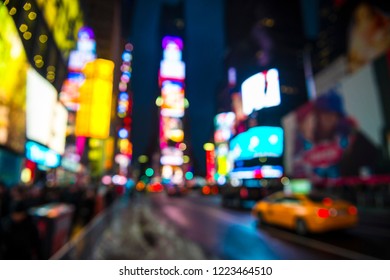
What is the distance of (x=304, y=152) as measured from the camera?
29.0 metres

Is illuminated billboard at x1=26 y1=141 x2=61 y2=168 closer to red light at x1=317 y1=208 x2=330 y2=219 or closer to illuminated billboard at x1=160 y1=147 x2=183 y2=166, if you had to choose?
illuminated billboard at x1=160 y1=147 x2=183 y2=166

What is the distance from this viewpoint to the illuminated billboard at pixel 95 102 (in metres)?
18.3

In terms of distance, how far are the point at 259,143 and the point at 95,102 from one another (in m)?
19.2

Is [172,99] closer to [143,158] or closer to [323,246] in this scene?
[143,158]

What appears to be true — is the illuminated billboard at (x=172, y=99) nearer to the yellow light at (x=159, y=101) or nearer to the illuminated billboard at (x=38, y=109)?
the yellow light at (x=159, y=101)

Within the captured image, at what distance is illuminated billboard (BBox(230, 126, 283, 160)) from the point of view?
8.57ft

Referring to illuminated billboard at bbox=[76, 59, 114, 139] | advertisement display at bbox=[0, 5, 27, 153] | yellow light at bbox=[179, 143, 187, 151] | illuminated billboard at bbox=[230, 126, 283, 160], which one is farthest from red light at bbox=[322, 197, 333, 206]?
illuminated billboard at bbox=[76, 59, 114, 139]

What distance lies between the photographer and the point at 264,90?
263 cm

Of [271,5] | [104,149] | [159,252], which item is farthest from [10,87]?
[104,149]

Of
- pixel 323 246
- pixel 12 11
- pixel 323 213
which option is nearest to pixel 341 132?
pixel 323 213

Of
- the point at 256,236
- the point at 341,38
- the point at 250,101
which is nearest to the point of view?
the point at 250,101

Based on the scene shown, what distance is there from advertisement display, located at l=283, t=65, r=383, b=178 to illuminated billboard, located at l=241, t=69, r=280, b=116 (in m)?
17.6

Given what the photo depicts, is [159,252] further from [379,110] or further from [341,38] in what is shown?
[341,38]
